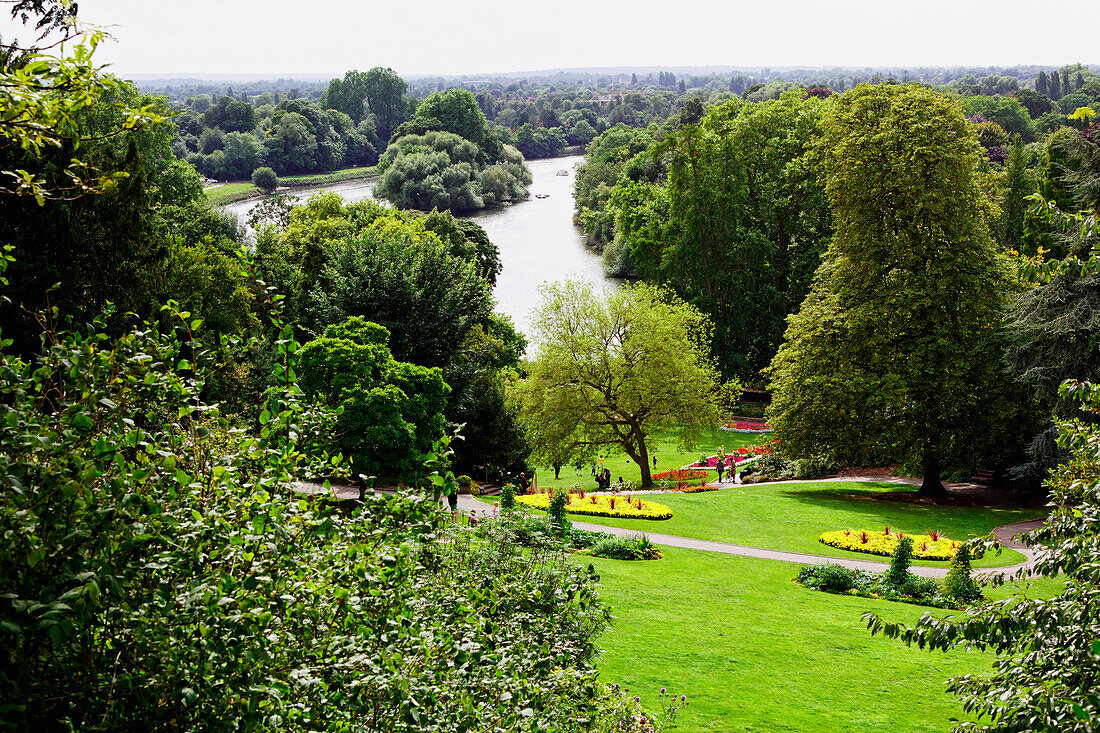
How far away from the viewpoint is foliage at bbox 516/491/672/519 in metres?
23.1

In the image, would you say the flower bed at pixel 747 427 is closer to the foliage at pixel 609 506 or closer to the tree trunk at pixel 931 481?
the tree trunk at pixel 931 481

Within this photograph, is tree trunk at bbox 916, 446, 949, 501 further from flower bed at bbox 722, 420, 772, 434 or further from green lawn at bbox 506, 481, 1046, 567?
flower bed at bbox 722, 420, 772, 434

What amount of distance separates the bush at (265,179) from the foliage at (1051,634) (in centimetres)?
Result: 10539

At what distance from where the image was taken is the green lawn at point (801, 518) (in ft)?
70.6

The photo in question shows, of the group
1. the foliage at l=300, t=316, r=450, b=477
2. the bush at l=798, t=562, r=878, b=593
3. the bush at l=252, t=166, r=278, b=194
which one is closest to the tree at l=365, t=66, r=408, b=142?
the bush at l=252, t=166, r=278, b=194

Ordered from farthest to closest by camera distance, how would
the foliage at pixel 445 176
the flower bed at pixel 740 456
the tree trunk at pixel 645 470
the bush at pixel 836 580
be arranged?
the foliage at pixel 445 176, the flower bed at pixel 740 456, the tree trunk at pixel 645 470, the bush at pixel 836 580

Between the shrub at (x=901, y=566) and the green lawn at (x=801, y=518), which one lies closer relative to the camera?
the shrub at (x=901, y=566)

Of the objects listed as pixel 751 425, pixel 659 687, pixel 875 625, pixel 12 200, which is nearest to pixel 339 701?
pixel 875 625

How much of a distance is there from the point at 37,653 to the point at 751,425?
130 feet

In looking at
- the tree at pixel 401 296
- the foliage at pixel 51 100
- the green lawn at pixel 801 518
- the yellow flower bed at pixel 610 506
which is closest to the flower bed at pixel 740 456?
the green lawn at pixel 801 518

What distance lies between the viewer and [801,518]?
23.6 metres

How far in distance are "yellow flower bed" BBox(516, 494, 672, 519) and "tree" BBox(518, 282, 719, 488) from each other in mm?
5344

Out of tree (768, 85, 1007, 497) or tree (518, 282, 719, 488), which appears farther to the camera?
tree (518, 282, 719, 488)

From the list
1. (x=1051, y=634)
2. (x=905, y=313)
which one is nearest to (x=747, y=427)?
(x=905, y=313)
